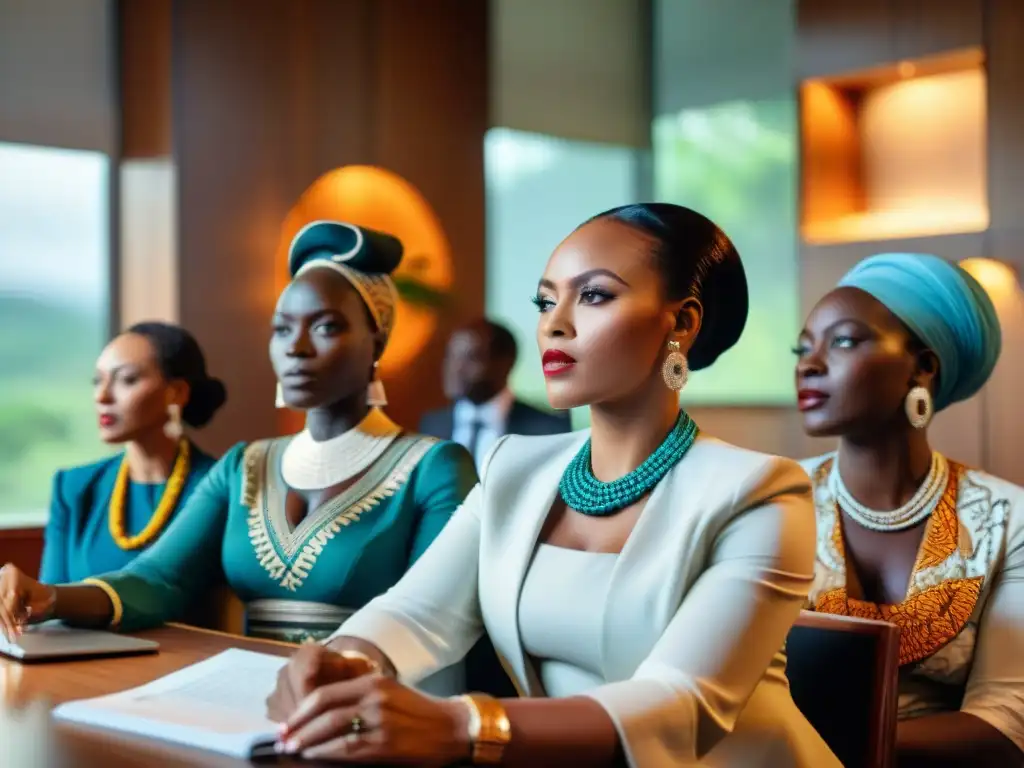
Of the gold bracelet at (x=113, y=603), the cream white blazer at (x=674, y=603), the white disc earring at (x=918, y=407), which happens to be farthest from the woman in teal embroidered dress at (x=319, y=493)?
the white disc earring at (x=918, y=407)

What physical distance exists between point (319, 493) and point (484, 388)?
3442 mm

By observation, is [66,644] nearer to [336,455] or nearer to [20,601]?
[20,601]

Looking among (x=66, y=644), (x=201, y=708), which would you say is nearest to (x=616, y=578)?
(x=201, y=708)

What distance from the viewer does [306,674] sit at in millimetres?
1451

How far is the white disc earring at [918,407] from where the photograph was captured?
99.6 inches

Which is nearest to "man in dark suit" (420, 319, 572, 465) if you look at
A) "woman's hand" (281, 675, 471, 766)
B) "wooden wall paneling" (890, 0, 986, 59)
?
"wooden wall paneling" (890, 0, 986, 59)

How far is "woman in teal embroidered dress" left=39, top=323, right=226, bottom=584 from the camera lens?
120 inches

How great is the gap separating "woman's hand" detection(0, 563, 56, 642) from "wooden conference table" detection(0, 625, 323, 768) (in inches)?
5.0

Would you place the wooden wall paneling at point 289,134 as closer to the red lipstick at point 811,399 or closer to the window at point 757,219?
the window at point 757,219

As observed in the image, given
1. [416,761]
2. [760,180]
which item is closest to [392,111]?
[760,180]

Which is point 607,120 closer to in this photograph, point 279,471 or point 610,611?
point 279,471

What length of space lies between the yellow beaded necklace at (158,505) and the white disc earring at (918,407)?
1.66 m

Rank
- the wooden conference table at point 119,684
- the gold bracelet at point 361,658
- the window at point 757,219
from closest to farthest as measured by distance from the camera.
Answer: the wooden conference table at point 119,684
the gold bracelet at point 361,658
the window at point 757,219

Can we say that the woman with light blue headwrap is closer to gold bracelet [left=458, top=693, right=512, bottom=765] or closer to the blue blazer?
gold bracelet [left=458, top=693, right=512, bottom=765]
